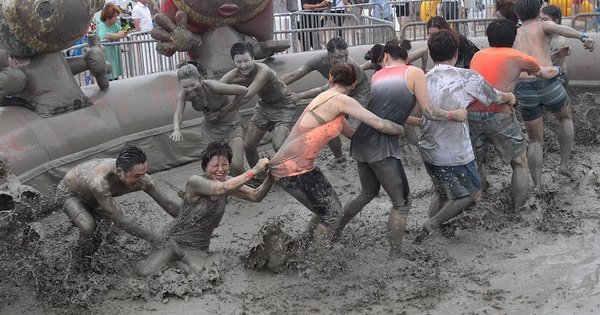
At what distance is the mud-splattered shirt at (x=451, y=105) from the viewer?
255 inches

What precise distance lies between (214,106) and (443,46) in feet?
7.89

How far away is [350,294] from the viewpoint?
5.87m

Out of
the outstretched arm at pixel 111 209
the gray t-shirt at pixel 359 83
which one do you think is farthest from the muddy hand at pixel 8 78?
the gray t-shirt at pixel 359 83

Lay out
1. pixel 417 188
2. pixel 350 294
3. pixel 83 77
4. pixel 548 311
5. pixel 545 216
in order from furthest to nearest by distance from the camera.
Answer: pixel 83 77, pixel 417 188, pixel 545 216, pixel 350 294, pixel 548 311

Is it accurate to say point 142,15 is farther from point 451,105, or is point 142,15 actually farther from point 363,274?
point 363,274

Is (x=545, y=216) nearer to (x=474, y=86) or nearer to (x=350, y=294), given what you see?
(x=474, y=86)

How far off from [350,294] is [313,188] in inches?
33.2

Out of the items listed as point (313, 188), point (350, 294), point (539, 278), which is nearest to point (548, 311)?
point (539, 278)

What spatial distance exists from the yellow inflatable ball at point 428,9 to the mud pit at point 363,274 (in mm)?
6676

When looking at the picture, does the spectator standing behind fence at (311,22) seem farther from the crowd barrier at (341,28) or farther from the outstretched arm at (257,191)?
the outstretched arm at (257,191)

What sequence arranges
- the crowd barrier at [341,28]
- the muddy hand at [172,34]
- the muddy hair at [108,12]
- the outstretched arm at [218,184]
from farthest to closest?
the muddy hair at [108,12]
the crowd barrier at [341,28]
the muddy hand at [172,34]
the outstretched arm at [218,184]

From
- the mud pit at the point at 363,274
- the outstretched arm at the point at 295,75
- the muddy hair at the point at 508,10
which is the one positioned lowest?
the mud pit at the point at 363,274

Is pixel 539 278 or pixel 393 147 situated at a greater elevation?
pixel 393 147

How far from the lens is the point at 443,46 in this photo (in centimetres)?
654
